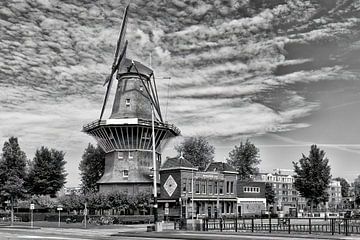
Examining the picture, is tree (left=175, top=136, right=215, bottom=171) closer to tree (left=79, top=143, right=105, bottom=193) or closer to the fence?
tree (left=79, top=143, right=105, bottom=193)

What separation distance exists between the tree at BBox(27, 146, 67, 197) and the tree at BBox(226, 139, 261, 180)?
41776 mm

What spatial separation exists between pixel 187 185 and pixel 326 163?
30.7 m

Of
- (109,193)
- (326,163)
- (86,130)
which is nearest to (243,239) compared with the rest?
(109,193)

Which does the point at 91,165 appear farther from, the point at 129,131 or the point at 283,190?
the point at 283,190

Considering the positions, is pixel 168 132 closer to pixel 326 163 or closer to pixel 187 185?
pixel 187 185

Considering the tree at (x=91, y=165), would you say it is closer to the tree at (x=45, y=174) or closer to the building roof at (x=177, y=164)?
the tree at (x=45, y=174)

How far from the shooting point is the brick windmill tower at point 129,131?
82.8 metres

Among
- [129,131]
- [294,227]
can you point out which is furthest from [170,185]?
[294,227]

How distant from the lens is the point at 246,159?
4803 inches

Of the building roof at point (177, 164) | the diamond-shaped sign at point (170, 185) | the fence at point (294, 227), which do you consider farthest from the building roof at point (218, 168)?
the fence at point (294, 227)

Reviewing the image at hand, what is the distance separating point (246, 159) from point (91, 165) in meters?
37.6

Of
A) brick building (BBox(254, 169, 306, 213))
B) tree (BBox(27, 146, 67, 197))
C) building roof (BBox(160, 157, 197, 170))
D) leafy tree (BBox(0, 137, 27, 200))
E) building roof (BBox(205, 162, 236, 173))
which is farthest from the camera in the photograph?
brick building (BBox(254, 169, 306, 213))

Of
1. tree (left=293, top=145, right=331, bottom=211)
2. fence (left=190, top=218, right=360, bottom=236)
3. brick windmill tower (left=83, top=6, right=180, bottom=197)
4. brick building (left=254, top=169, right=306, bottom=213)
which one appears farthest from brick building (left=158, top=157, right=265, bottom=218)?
brick building (left=254, top=169, right=306, bottom=213)

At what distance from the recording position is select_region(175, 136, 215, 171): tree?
121m
